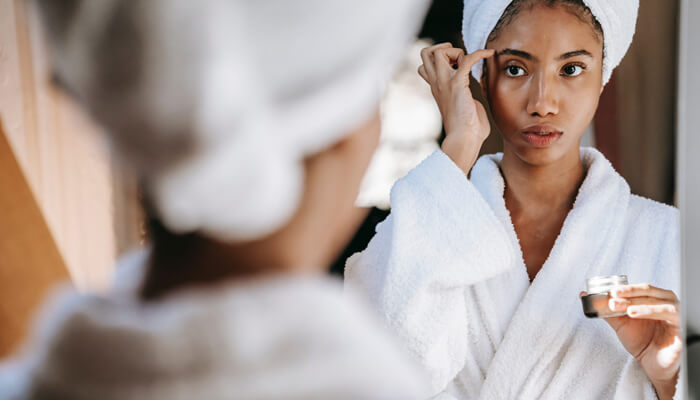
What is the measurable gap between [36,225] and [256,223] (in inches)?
15.4

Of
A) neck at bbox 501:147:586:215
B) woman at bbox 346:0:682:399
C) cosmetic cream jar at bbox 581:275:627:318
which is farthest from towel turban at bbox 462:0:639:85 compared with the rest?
cosmetic cream jar at bbox 581:275:627:318

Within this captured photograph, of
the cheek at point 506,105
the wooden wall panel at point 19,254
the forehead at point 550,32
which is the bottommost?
the wooden wall panel at point 19,254

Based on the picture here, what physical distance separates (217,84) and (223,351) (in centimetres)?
17

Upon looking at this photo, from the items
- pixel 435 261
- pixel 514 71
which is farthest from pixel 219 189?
pixel 514 71

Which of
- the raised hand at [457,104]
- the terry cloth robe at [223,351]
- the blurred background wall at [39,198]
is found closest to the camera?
the terry cloth robe at [223,351]

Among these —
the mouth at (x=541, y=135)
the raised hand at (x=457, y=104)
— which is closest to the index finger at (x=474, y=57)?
the raised hand at (x=457, y=104)

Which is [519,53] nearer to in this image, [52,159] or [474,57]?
[474,57]

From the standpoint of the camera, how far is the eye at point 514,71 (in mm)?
776

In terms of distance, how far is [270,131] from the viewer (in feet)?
1.44

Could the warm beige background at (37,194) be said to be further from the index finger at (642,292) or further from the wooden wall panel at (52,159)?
the index finger at (642,292)

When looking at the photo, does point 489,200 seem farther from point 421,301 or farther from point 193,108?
point 193,108

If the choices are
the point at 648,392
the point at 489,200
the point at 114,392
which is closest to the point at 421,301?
the point at 489,200

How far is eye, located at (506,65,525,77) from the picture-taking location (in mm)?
776

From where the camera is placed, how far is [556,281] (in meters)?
0.80
